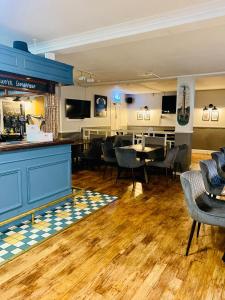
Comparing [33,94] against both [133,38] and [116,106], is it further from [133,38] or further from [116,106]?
[116,106]

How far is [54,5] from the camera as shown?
2.59 meters

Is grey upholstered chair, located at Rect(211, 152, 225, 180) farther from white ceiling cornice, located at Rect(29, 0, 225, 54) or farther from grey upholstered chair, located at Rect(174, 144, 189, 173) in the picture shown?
white ceiling cornice, located at Rect(29, 0, 225, 54)

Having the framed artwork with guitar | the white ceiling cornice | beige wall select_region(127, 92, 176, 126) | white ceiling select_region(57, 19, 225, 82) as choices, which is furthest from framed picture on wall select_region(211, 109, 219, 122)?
the white ceiling cornice

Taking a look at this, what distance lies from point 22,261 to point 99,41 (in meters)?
2.99

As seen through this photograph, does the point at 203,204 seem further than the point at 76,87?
No

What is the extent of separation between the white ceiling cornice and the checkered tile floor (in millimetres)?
2574

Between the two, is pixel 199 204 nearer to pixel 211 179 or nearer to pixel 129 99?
pixel 211 179

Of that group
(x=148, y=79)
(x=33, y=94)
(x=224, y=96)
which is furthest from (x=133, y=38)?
(x=224, y=96)

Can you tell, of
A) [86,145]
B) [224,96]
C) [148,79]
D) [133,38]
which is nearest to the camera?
[133,38]

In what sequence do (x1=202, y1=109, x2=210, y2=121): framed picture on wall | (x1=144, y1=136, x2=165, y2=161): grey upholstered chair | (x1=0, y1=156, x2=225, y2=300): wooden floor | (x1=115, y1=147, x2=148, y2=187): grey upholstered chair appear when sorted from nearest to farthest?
(x1=0, y1=156, x2=225, y2=300): wooden floor, (x1=115, y1=147, x2=148, y2=187): grey upholstered chair, (x1=144, y1=136, x2=165, y2=161): grey upholstered chair, (x1=202, y1=109, x2=210, y2=121): framed picture on wall

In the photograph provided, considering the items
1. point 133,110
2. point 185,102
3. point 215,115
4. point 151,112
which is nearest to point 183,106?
point 185,102

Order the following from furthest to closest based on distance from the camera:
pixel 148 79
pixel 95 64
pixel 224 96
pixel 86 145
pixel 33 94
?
pixel 224 96
pixel 86 145
pixel 148 79
pixel 95 64
pixel 33 94

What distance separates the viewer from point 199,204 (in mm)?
2641

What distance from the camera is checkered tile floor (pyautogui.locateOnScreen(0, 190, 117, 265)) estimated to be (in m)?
2.67
